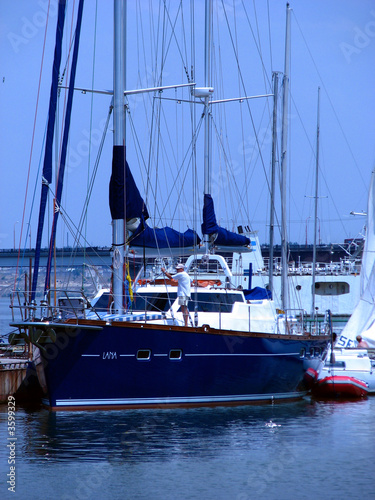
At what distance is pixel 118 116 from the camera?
18672 millimetres

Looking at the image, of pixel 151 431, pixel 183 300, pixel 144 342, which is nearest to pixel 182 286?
pixel 183 300

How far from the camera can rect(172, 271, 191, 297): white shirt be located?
1948cm

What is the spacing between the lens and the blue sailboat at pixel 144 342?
58.1ft

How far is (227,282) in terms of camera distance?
21.7 m

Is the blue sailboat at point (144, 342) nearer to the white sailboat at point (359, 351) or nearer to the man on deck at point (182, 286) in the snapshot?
the man on deck at point (182, 286)

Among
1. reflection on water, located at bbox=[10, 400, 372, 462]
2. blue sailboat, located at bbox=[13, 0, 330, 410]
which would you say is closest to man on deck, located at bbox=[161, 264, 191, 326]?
blue sailboat, located at bbox=[13, 0, 330, 410]

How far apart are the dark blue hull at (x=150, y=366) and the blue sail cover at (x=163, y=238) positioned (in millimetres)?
2858

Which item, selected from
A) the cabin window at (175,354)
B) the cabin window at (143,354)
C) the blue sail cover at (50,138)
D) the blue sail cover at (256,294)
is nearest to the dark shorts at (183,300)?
the cabin window at (175,354)

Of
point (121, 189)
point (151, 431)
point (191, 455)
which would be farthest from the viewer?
point (121, 189)

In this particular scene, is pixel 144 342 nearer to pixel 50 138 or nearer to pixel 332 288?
pixel 50 138

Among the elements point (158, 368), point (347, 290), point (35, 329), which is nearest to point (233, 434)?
point (158, 368)

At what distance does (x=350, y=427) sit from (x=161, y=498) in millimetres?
7416

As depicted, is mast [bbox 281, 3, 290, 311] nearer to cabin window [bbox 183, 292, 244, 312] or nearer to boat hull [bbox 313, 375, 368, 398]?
boat hull [bbox 313, 375, 368, 398]

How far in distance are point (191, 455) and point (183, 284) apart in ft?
18.8
